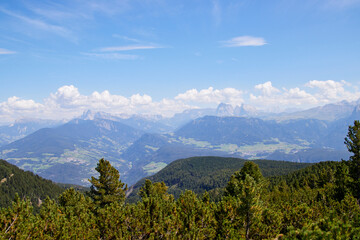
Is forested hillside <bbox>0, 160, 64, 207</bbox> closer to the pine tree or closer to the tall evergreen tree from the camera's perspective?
the pine tree

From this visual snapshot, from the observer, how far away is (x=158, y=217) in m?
20.9

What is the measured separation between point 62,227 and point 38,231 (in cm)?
189

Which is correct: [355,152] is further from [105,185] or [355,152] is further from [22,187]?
[22,187]

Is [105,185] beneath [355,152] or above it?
beneath

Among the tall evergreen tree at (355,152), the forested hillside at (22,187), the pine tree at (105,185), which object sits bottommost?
the forested hillside at (22,187)

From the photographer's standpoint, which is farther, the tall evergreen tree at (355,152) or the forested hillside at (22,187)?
the forested hillside at (22,187)

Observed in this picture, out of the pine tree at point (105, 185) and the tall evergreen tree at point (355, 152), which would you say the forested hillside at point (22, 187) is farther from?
the tall evergreen tree at point (355, 152)

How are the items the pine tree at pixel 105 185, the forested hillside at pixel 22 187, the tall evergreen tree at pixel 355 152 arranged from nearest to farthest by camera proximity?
1. the tall evergreen tree at pixel 355 152
2. the pine tree at pixel 105 185
3. the forested hillside at pixel 22 187

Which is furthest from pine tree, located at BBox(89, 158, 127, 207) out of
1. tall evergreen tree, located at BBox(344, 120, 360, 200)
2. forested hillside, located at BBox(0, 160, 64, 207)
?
forested hillside, located at BBox(0, 160, 64, 207)

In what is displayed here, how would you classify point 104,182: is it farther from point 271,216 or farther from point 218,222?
point 271,216

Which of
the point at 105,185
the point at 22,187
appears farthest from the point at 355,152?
the point at 22,187

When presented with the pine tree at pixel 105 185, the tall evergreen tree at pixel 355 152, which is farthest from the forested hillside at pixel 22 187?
the tall evergreen tree at pixel 355 152

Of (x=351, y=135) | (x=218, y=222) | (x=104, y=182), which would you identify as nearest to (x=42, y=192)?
(x=104, y=182)

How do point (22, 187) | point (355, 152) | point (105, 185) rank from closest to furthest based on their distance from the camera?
1. point (355, 152)
2. point (105, 185)
3. point (22, 187)
